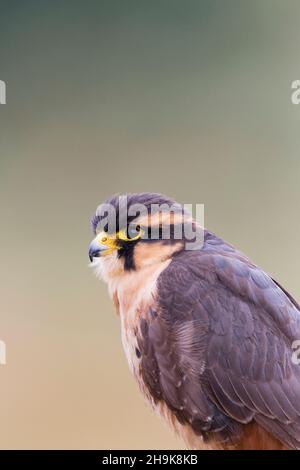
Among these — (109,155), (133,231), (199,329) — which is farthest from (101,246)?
(109,155)

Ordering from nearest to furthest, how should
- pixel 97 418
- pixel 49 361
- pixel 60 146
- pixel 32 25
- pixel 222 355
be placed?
pixel 222 355 → pixel 97 418 → pixel 49 361 → pixel 60 146 → pixel 32 25

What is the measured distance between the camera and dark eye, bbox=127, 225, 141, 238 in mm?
3018

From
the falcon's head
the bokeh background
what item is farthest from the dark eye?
the bokeh background

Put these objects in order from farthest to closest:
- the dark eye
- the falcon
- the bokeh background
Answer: the bokeh background → the dark eye → the falcon

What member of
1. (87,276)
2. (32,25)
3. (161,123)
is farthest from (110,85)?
(87,276)

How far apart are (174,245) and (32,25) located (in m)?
7.21

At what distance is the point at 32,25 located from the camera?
32.1 feet

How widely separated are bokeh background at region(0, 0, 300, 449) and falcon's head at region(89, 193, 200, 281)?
1.09m

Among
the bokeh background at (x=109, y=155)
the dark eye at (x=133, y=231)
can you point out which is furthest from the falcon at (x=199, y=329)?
the bokeh background at (x=109, y=155)

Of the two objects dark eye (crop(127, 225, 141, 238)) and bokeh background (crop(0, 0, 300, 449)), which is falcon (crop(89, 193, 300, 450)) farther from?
bokeh background (crop(0, 0, 300, 449))

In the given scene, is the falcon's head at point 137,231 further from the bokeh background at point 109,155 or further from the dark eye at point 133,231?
the bokeh background at point 109,155

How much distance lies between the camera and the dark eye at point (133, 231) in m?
3.02

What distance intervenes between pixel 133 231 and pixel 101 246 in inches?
4.8

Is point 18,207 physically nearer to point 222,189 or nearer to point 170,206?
point 222,189
